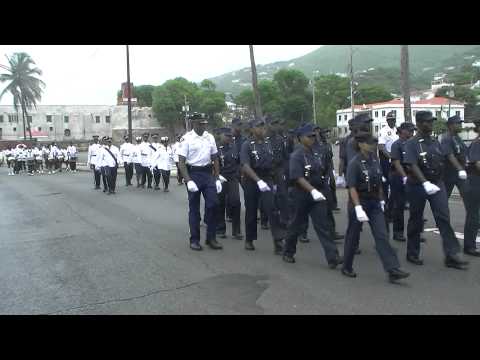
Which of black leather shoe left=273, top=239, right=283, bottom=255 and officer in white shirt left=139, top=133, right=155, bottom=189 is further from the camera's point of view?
officer in white shirt left=139, top=133, right=155, bottom=189

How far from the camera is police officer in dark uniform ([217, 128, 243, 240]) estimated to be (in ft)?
27.6

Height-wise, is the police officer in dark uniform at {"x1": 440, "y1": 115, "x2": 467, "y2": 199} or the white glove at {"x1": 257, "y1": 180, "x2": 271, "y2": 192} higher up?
the police officer in dark uniform at {"x1": 440, "y1": 115, "x2": 467, "y2": 199}

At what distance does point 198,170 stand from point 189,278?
201 centimetres

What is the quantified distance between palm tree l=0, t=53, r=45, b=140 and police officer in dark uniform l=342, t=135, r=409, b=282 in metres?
63.6

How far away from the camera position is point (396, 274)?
5.44 metres

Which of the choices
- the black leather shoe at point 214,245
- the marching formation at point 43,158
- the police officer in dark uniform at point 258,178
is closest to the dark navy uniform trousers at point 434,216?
the police officer in dark uniform at point 258,178

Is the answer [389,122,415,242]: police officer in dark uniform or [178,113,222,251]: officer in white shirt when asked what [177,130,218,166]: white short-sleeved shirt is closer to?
[178,113,222,251]: officer in white shirt

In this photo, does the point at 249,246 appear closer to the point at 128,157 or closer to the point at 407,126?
the point at 407,126

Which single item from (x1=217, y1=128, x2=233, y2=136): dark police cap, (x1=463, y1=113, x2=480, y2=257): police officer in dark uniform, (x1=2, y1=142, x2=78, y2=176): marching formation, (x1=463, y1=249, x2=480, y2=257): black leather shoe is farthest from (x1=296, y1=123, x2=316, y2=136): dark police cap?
(x1=2, y1=142, x2=78, y2=176): marching formation

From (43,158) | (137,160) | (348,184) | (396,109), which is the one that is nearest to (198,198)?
(348,184)

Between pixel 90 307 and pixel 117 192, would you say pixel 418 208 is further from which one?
pixel 117 192

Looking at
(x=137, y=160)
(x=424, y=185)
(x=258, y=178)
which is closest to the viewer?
(x=424, y=185)

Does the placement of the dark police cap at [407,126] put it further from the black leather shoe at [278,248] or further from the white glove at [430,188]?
the black leather shoe at [278,248]

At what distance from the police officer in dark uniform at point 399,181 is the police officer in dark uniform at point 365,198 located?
1.51 meters
